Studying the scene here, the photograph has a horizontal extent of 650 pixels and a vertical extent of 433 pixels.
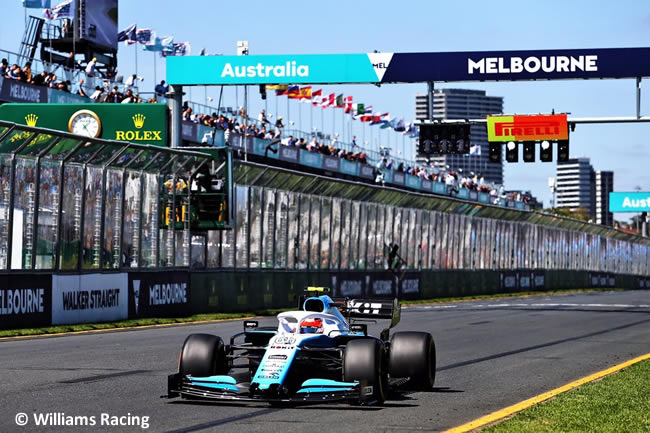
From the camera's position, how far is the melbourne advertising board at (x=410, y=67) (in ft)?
102

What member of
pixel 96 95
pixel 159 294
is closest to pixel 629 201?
pixel 96 95

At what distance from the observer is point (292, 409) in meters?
10.1

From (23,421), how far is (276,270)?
2456 cm

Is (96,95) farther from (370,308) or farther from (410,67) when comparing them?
(370,308)

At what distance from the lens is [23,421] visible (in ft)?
29.2

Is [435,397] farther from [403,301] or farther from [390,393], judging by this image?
[403,301]

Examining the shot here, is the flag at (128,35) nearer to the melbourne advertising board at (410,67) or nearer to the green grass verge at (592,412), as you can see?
the melbourne advertising board at (410,67)

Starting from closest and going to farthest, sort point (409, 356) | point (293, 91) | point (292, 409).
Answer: point (292, 409) → point (409, 356) → point (293, 91)

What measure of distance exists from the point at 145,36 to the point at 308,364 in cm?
4258

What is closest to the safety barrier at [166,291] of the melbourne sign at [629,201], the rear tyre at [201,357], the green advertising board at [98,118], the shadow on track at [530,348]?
the green advertising board at [98,118]

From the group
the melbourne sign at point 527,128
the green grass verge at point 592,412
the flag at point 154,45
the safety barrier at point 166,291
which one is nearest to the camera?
the green grass verge at point 592,412

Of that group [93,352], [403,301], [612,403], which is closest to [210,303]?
[93,352]

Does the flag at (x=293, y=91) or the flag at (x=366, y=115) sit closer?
the flag at (x=293, y=91)

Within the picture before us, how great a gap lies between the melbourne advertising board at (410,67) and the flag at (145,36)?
19499mm
